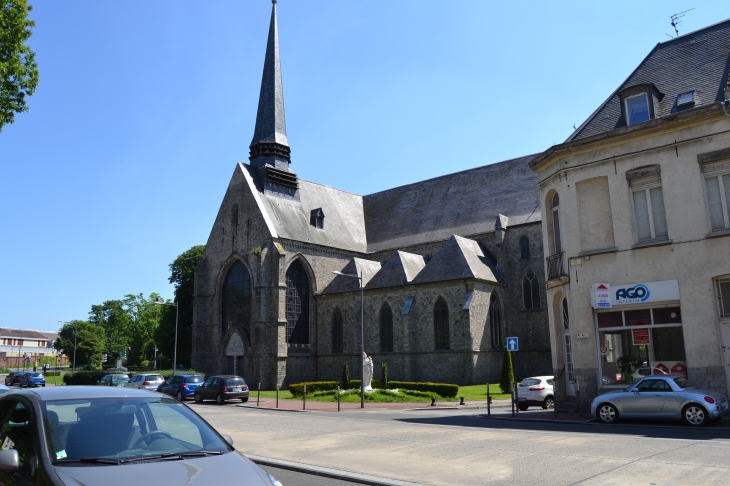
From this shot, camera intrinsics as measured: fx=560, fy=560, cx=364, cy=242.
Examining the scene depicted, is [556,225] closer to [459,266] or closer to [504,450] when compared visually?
[504,450]

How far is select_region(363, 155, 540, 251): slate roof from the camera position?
39.1 metres

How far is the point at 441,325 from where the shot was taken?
111 ft

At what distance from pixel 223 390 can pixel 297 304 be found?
13.6 m

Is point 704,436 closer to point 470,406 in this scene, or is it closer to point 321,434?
point 321,434

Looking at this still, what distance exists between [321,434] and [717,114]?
538 inches

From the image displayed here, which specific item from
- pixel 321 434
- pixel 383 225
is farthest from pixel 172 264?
pixel 321 434

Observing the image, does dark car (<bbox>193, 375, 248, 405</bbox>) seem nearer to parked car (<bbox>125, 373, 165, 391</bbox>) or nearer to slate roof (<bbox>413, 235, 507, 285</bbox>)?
parked car (<bbox>125, 373, 165, 391</bbox>)

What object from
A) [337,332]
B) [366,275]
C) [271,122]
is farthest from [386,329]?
[271,122]

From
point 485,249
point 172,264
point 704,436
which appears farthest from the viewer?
point 172,264

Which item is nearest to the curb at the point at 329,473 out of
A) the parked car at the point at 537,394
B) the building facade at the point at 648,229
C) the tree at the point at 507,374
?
the building facade at the point at 648,229

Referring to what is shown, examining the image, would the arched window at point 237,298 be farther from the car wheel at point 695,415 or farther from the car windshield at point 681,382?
the car wheel at point 695,415

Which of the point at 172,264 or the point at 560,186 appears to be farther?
the point at 172,264

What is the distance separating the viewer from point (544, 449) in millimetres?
10219

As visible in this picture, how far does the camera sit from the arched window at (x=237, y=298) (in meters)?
41.5
